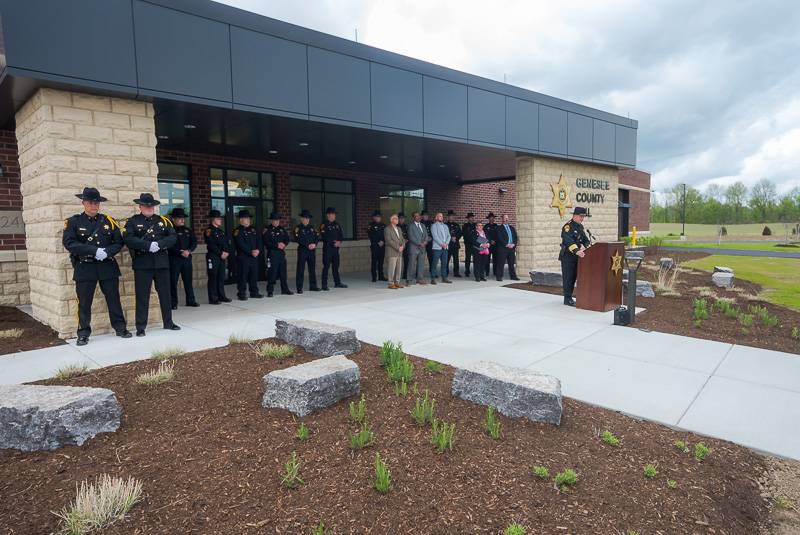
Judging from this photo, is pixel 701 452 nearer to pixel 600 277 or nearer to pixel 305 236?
pixel 600 277

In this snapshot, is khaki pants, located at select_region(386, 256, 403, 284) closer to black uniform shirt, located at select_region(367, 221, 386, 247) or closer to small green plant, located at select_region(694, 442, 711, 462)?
black uniform shirt, located at select_region(367, 221, 386, 247)

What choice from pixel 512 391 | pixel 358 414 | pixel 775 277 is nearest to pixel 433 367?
pixel 512 391

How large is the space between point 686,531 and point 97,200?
7.09 m

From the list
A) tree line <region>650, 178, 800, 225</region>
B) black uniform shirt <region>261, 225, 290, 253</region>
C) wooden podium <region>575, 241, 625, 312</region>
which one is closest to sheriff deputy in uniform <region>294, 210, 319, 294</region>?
black uniform shirt <region>261, 225, 290, 253</region>

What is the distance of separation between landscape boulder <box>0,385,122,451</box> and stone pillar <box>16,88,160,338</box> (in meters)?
3.74

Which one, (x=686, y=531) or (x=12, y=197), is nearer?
(x=686, y=531)

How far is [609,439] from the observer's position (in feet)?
11.8

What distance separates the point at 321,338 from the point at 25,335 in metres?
4.55

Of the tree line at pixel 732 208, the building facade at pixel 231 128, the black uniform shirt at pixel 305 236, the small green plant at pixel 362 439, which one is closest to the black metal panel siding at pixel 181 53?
the building facade at pixel 231 128

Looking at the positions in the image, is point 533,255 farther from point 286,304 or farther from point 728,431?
point 728,431

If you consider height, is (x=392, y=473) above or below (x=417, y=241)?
below

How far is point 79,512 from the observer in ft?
8.41

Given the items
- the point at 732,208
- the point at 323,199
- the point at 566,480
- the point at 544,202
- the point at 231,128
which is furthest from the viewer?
the point at 732,208

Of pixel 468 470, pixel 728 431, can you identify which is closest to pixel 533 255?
pixel 728 431
